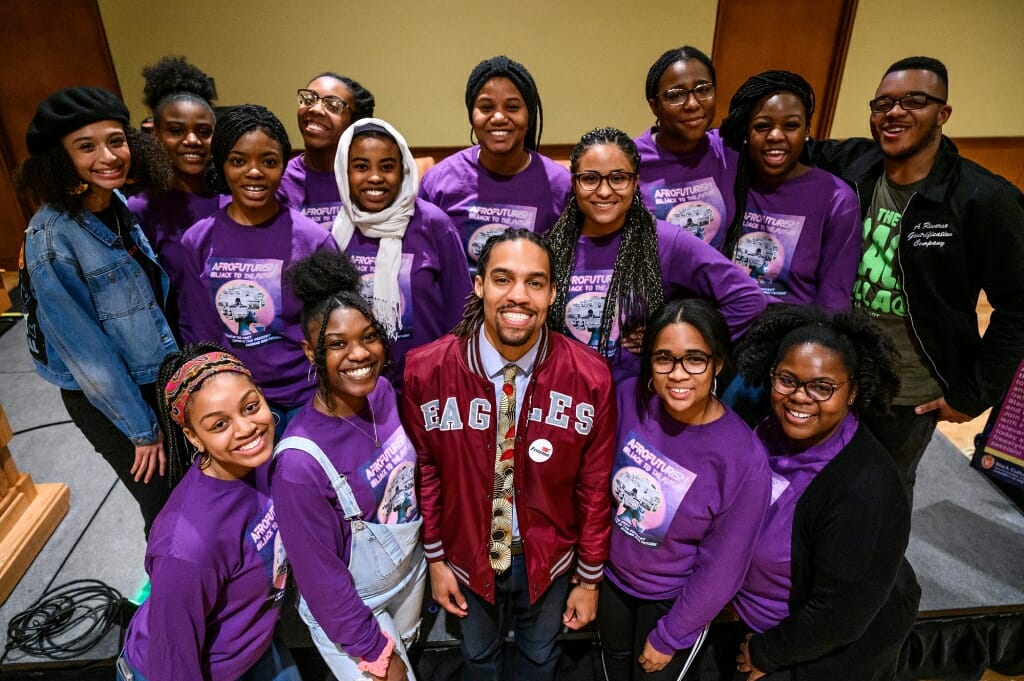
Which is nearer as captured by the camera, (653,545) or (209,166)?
(653,545)

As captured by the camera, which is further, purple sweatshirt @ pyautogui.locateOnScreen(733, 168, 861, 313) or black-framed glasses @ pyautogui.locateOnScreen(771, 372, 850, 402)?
purple sweatshirt @ pyautogui.locateOnScreen(733, 168, 861, 313)

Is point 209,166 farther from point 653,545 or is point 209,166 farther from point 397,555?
point 653,545

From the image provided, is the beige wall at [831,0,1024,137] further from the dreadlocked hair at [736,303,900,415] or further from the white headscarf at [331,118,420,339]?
the white headscarf at [331,118,420,339]

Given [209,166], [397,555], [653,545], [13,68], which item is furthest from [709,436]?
[13,68]

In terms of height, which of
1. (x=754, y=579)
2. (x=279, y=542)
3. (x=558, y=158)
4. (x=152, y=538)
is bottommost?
(x=754, y=579)

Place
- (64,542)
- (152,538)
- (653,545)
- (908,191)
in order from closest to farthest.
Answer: (152,538) < (653,545) < (908,191) < (64,542)

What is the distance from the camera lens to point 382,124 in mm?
2096

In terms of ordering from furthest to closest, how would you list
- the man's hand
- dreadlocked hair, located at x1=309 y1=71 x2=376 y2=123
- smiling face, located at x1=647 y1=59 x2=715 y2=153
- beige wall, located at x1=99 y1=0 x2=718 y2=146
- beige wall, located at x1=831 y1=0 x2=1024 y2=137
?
beige wall, located at x1=831 y1=0 x2=1024 y2=137 → beige wall, located at x1=99 y1=0 x2=718 y2=146 → dreadlocked hair, located at x1=309 y1=71 x2=376 y2=123 → smiling face, located at x1=647 y1=59 x2=715 y2=153 → the man's hand

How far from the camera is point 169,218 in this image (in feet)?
7.64

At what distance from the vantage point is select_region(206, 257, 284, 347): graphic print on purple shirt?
211 centimetres

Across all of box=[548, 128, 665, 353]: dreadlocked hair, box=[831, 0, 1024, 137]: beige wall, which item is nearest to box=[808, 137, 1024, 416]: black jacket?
box=[548, 128, 665, 353]: dreadlocked hair

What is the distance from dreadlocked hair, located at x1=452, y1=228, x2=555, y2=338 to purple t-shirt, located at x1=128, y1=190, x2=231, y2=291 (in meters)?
1.10

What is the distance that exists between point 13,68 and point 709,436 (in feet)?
20.9

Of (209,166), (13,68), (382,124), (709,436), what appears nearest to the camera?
(709,436)
